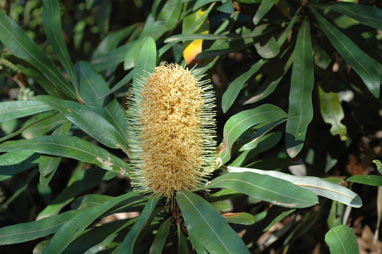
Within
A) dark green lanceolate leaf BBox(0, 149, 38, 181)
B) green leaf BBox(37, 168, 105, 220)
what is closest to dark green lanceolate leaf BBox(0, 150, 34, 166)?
dark green lanceolate leaf BBox(0, 149, 38, 181)

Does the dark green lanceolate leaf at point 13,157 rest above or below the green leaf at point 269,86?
below

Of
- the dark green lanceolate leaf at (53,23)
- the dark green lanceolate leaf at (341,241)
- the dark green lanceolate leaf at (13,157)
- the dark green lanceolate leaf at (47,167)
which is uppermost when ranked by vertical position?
the dark green lanceolate leaf at (53,23)

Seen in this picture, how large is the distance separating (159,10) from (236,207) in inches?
40.8

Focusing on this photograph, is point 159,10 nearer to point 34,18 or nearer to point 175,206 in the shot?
point 175,206

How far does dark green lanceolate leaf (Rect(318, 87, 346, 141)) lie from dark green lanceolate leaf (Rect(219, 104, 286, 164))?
0.55m

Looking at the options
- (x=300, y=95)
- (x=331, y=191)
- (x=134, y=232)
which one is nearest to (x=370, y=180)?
(x=331, y=191)

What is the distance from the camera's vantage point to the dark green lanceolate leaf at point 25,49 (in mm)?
1583

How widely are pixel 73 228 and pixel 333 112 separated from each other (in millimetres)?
1205

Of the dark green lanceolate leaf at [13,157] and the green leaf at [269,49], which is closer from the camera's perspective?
the dark green lanceolate leaf at [13,157]

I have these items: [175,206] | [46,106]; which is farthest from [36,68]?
[175,206]

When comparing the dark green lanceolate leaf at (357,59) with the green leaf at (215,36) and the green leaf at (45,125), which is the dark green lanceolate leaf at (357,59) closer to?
the green leaf at (215,36)

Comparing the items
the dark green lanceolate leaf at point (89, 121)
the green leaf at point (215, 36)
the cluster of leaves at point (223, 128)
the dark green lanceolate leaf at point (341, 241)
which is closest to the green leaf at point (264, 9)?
the cluster of leaves at point (223, 128)

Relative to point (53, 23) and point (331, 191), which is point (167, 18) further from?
point (331, 191)

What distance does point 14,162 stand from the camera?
1519 mm
